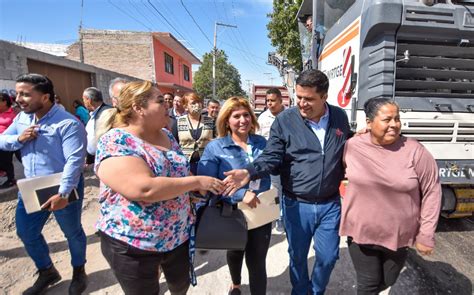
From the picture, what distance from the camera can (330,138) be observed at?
6.59 feet

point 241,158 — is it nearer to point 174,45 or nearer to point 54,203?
point 54,203

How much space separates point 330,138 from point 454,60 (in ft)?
5.89

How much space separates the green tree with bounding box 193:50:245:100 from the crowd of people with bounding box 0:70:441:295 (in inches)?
1763

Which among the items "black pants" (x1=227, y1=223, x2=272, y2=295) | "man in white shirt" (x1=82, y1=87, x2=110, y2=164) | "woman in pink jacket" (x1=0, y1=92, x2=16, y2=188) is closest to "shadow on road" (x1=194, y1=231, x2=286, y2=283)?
"black pants" (x1=227, y1=223, x2=272, y2=295)

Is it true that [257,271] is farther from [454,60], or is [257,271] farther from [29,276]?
[454,60]

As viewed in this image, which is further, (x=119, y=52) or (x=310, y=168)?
(x=119, y=52)

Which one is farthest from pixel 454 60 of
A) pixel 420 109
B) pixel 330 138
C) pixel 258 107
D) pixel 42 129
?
pixel 258 107

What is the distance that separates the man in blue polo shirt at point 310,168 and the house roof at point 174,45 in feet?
61.3

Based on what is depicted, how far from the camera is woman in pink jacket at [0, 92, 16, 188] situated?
175 inches

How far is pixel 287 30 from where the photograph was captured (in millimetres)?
13891

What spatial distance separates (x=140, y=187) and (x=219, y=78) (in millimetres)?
53990

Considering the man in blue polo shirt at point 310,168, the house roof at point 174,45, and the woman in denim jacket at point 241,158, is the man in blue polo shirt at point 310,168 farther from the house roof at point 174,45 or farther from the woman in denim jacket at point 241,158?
the house roof at point 174,45

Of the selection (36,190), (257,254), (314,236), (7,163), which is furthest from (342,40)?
(7,163)

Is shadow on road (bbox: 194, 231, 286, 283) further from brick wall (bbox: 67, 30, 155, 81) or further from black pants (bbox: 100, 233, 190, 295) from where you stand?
brick wall (bbox: 67, 30, 155, 81)
